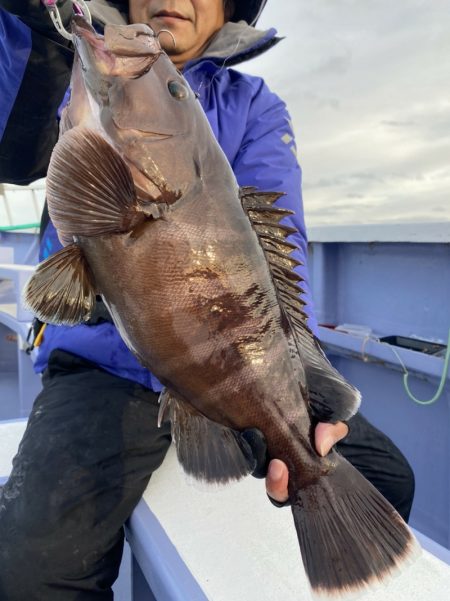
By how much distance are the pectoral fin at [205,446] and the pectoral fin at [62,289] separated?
15.0 inches

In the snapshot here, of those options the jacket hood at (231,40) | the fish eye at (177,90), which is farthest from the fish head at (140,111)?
the jacket hood at (231,40)

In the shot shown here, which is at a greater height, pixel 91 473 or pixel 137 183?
pixel 137 183

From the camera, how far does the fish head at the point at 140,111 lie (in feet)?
4.55

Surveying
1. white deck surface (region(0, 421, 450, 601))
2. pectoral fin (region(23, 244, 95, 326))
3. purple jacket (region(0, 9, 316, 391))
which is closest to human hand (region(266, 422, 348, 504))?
white deck surface (region(0, 421, 450, 601))

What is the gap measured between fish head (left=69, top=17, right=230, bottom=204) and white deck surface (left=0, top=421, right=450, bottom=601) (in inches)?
35.7

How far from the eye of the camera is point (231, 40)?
2602 mm

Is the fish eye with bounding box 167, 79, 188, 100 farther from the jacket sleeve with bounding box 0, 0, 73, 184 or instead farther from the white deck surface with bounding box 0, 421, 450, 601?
the white deck surface with bounding box 0, 421, 450, 601

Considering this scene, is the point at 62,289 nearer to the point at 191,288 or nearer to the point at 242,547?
the point at 191,288

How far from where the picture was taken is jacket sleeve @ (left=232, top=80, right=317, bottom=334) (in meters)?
2.45

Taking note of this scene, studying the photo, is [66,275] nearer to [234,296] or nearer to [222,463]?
[234,296]

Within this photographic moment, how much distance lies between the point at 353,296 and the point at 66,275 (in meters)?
4.08

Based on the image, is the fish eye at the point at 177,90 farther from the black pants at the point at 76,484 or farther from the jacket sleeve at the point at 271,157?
the black pants at the point at 76,484

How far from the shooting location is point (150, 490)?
82.9 inches

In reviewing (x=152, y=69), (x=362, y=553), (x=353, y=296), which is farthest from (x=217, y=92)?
(x=353, y=296)
